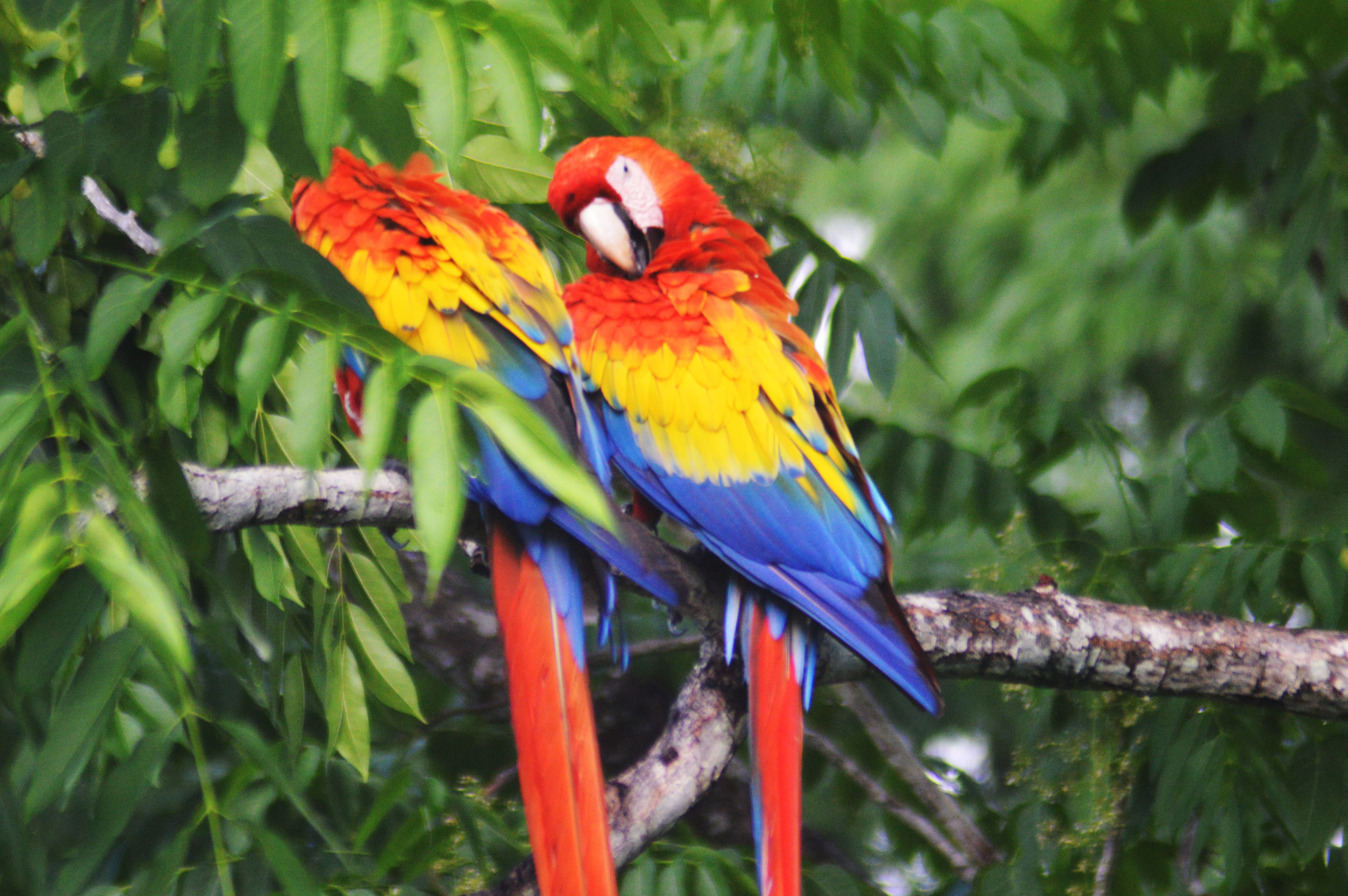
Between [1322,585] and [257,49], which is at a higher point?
[257,49]

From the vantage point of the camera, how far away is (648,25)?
99 cm

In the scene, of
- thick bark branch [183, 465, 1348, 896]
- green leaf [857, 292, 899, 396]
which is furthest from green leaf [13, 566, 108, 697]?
green leaf [857, 292, 899, 396]

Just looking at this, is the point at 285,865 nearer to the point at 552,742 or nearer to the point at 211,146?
the point at 552,742

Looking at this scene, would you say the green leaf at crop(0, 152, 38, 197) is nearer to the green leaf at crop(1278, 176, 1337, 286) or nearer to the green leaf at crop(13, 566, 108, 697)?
the green leaf at crop(13, 566, 108, 697)

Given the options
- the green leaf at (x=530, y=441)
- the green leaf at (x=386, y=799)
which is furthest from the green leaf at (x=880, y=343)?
the green leaf at (x=530, y=441)

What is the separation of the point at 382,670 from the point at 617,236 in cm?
47

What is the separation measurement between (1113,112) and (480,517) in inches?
46.4

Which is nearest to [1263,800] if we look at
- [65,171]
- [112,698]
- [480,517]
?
[480,517]

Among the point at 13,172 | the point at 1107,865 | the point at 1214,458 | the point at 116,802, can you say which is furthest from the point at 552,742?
the point at 1214,458

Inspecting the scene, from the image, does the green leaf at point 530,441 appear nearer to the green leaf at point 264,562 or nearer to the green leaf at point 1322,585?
the green leaf at point 264,562

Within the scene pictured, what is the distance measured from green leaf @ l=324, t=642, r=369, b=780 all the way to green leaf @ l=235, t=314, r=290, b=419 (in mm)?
475

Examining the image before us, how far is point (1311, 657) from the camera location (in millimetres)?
1090

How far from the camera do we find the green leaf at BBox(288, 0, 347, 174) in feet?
1.84

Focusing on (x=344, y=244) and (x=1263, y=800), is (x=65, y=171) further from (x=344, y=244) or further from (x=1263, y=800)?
(x=1263, y=800)
